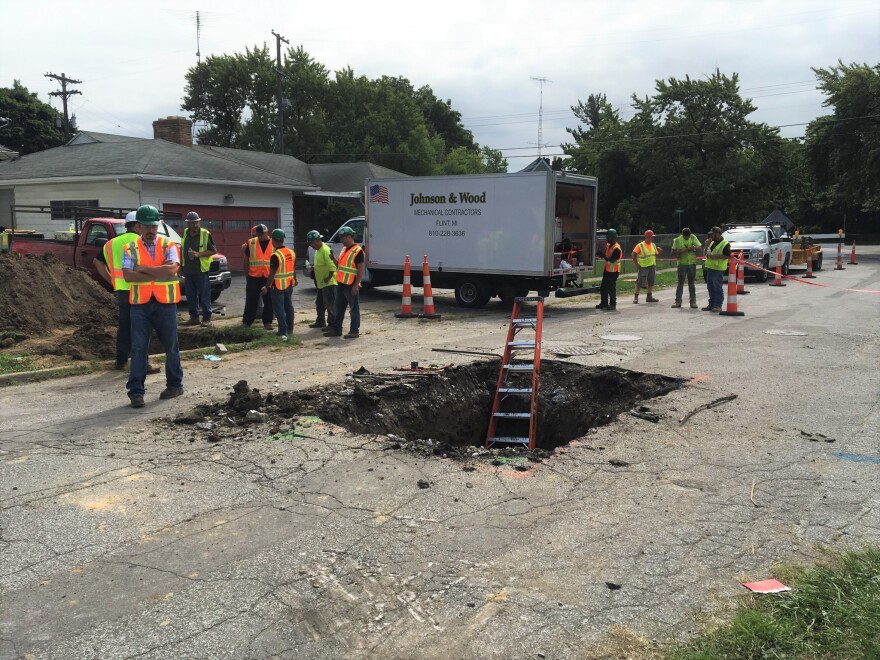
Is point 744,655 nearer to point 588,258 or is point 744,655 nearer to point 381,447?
point 381,447

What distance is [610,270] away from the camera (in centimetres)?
1603

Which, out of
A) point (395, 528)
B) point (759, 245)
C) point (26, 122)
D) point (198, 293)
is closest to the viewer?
point (395, 528)

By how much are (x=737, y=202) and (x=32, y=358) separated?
44359 mm

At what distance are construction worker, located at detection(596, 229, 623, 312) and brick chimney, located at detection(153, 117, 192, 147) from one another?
19.5m

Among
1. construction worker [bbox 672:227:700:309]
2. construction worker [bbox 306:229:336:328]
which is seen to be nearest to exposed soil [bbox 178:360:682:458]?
construction worker [bbox 306:229:336:328]

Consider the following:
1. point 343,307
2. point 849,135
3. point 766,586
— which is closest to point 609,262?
point 343,307

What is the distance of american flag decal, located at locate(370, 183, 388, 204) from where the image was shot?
1780 cm

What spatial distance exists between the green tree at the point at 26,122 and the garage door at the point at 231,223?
30.4 m

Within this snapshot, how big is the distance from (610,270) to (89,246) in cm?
1104

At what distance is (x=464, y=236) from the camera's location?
54.3ft

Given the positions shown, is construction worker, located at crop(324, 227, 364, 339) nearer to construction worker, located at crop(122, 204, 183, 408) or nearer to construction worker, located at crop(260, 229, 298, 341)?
construction worker, located at crop(260, 229, 298, 341)

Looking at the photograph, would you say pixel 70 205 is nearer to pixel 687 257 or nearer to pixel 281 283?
pixel 281 283

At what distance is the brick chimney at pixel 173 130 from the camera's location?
28938 millimetres

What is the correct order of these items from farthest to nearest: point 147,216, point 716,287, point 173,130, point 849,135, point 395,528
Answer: point 849,135 → point 173,130 → point 716,287 → point 147,216 → point 395,528
